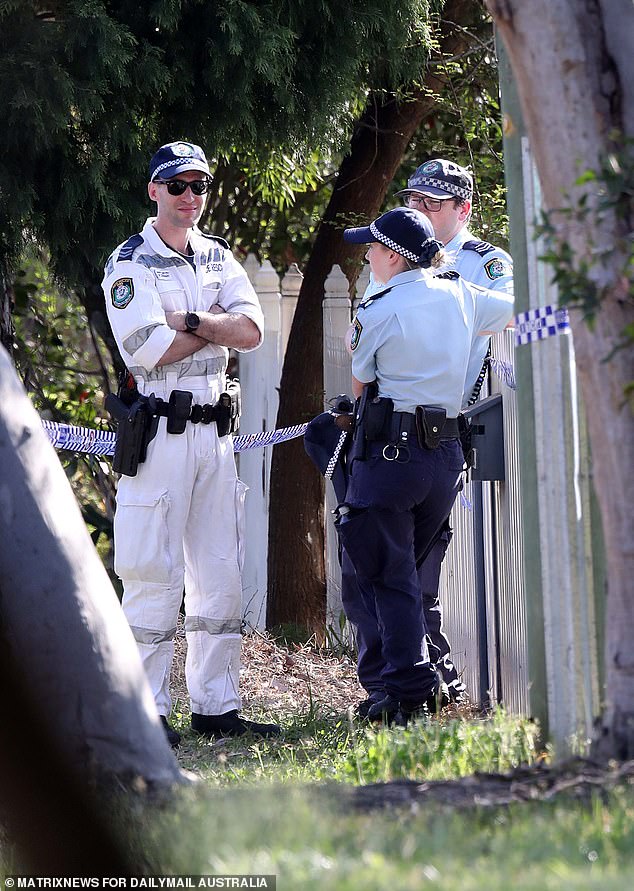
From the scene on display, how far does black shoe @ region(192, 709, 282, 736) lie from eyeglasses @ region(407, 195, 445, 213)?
243cm

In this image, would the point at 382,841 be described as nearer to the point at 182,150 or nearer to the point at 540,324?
the point at 540,324

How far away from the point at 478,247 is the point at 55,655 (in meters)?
3.37

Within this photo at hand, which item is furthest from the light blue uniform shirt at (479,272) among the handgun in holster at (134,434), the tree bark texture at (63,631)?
the tree bark texture at (63,631)

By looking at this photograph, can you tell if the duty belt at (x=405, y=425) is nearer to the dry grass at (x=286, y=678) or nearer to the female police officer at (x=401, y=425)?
the female police officer at (x=401, y=425)

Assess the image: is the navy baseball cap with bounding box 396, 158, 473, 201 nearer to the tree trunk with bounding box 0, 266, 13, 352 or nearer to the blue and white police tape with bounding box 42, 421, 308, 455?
the blue and white police tape with bounding box 42, 421, 308, 455

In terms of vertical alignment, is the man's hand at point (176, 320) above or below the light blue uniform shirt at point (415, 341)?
above

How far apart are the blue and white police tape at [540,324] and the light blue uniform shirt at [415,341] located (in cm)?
116

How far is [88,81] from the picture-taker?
646 cm

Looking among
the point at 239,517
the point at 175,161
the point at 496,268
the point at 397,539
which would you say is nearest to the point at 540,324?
the point at 397,539

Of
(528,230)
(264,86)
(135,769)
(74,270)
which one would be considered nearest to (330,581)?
(74,270)

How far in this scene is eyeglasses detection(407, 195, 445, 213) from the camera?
5848 millimetres

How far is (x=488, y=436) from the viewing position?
5531mm

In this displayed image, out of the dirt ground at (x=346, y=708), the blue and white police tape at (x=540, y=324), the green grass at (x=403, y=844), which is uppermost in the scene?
the blue and white police tape at (x=540, y=324)

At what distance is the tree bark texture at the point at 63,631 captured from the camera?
9.89 ft
